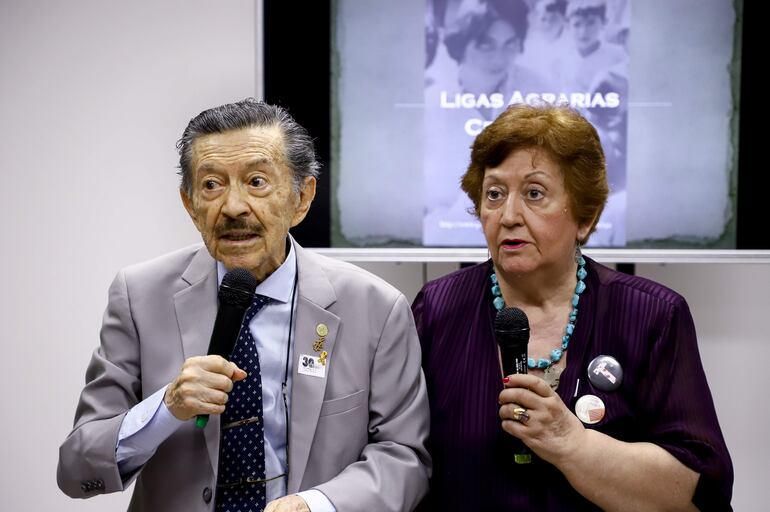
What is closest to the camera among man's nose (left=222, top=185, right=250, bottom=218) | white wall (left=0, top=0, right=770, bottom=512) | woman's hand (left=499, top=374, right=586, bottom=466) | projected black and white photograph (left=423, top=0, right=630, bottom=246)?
woman's hand (left=499, top=374, right=586, bottom=466)

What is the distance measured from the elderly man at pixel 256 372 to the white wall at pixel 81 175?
55.3 inches

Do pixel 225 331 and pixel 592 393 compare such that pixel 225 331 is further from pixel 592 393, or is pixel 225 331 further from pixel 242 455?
pixel 592 393

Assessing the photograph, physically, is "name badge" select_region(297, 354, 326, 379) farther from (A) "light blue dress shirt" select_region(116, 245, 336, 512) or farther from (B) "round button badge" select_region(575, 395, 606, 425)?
(B) "round button badge" select_region(575, 395, 606, 425)

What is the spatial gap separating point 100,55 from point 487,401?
231 cm

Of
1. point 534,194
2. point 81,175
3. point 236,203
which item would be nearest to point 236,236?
point 236,203

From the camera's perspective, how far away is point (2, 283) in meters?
3.44

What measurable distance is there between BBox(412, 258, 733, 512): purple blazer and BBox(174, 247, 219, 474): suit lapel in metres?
0.57

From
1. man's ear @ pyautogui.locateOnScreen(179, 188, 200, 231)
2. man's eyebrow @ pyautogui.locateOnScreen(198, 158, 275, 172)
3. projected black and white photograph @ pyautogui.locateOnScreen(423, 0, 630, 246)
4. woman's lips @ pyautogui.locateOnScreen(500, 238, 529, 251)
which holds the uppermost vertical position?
projected black and white photograph @ pyautogui.locateOnScreen(423, 0, 630, 246)

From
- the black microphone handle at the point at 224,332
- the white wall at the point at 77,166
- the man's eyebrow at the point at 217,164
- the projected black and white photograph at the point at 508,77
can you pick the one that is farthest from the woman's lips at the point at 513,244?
the white wall at the point at 77,166

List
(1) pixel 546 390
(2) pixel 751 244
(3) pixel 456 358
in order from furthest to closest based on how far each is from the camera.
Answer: (2) pixel 751 244
(3) pixel 456 358
(1) pixel 546 390

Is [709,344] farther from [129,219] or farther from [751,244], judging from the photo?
[129,219]

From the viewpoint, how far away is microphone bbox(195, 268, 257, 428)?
155 cm

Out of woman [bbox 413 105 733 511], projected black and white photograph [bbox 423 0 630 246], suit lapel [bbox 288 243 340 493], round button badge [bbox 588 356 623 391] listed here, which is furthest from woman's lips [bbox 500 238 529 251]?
projected black and white photograph [bbox 423 0 630 246]

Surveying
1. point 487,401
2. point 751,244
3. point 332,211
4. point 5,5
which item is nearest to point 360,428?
point 487,401
